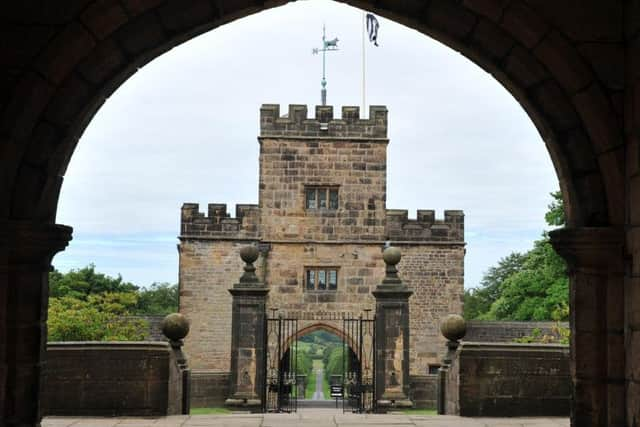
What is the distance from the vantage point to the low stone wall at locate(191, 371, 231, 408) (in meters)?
14.0

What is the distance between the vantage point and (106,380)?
29.1 ft

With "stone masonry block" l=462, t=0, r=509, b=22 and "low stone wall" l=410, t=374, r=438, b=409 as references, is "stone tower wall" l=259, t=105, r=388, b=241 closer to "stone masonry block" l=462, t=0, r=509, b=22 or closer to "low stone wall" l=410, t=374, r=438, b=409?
"low stone wall" l=410, t=374, r=438, b=409

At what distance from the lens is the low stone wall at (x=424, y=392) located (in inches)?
587

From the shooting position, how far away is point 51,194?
547cm

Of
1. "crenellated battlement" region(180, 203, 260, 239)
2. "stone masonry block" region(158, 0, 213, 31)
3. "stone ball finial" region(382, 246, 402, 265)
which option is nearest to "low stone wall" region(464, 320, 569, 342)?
"crenellated battlement" region(180, 203, 260, 239)

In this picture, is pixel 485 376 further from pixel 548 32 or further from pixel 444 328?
pixel 548 32

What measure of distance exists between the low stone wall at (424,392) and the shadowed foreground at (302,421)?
5.88 meters

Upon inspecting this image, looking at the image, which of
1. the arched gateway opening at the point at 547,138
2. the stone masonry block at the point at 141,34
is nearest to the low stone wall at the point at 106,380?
the arched gateway opening at the point at 547,138

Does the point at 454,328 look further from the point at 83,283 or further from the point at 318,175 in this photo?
the point at 83,283

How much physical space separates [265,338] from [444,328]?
3596 mm

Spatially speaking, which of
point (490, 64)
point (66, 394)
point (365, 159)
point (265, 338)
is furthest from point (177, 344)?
point (365, 159)

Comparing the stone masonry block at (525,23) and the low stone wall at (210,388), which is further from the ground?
the stone masonry block at (525,23)

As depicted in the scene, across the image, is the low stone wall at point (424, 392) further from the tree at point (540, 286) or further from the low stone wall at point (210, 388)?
the tree at point (540, 286)

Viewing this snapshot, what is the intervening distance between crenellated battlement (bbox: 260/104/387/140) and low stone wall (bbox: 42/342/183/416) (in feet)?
47.6
